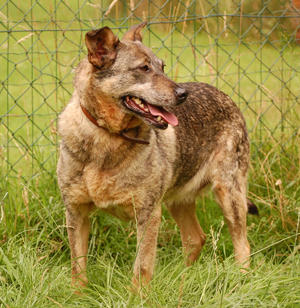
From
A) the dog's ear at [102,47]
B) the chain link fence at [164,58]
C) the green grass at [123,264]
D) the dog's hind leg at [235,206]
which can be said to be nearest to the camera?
the green grass at [123,264]

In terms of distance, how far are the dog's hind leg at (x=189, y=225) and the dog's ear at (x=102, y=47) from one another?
5.03 feet

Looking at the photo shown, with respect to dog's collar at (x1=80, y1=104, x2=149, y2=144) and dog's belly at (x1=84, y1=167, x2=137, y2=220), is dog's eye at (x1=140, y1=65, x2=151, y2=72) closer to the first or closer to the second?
dog's collar at (x1=80, y1=104, x2=149, y2=144)

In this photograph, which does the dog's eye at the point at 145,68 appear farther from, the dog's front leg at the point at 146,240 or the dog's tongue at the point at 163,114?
the dog's front leg at the point at 146,240

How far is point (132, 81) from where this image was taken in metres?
3.76

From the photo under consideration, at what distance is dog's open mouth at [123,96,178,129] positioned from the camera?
3.69 m

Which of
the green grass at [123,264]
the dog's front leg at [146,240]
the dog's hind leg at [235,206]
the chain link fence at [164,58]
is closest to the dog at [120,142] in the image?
the dog's front leg at [146,240]

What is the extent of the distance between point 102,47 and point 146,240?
1305 millimetres

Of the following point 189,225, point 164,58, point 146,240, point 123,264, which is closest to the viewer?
point 146,240

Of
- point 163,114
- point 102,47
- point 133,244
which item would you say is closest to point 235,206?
point 133,244

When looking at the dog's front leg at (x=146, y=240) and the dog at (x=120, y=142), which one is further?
the dog's front leg at (x=146, y=240)

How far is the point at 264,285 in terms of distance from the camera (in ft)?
11.3

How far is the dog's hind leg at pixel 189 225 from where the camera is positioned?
4766 mm

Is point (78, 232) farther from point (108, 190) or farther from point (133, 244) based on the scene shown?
point (133, 244)

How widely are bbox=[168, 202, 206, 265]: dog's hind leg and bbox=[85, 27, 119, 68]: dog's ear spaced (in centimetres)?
153
